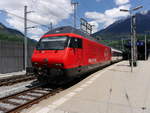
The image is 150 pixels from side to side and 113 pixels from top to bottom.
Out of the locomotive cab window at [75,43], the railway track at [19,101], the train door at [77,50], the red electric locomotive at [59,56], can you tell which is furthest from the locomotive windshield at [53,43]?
the railway track at [19,101]

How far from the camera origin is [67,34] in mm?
8648

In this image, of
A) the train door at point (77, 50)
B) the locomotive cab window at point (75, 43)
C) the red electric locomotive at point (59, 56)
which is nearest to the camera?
the red electric locomotive at point (59, 56)

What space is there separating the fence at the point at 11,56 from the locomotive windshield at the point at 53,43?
26.3 feet

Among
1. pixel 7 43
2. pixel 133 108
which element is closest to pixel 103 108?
pixel 133 108

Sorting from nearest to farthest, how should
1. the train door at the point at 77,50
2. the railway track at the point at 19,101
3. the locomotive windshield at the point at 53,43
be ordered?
the railway track at the point at 19,101
the locomotive windshield at the point at 53,43
the train door at the point at 77,50

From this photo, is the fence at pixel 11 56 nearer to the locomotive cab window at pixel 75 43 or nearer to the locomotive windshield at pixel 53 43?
the locomotive windshield at pixel 53 43

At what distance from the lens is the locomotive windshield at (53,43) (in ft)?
27.2

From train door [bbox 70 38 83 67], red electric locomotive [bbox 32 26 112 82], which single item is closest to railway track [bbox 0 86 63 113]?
red electric locomotive [bbox 32 26 112 82]

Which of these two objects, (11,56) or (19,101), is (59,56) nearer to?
(19,101)

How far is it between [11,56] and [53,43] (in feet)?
31.8

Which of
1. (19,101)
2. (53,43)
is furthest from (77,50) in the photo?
(19,101)

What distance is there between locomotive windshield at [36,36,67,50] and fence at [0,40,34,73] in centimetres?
803

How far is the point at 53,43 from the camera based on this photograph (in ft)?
28.2

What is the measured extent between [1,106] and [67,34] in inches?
194
